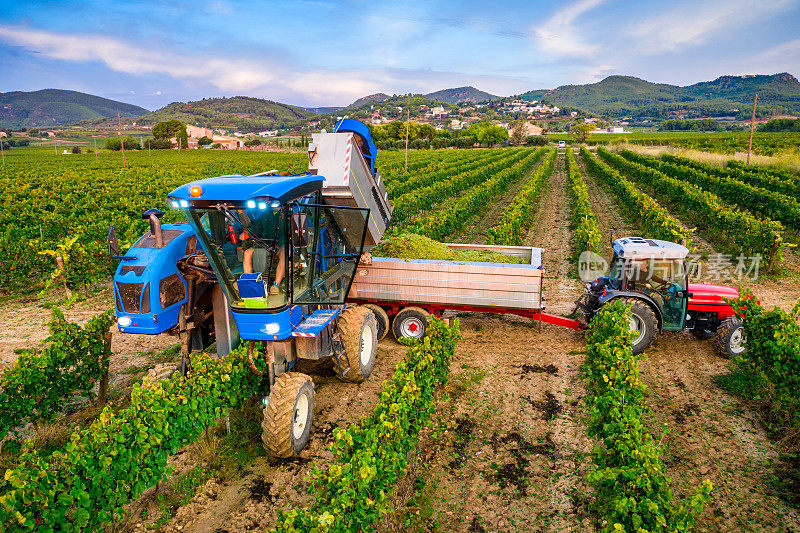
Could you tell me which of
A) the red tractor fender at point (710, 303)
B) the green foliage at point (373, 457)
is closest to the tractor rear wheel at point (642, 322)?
the red tractor fender at point (710, 303)

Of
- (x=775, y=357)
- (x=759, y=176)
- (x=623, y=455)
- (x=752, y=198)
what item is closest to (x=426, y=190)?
(x=752, y=198)

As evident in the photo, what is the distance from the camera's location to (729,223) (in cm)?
1703

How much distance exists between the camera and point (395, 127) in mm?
102250

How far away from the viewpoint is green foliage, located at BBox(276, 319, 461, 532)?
13.2ft

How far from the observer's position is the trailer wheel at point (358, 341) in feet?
24.6

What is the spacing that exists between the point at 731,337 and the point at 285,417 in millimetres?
8634

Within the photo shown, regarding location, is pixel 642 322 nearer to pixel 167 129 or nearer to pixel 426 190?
pixel 426 190

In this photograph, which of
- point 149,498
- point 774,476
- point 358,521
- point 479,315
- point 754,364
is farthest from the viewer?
point 479,315

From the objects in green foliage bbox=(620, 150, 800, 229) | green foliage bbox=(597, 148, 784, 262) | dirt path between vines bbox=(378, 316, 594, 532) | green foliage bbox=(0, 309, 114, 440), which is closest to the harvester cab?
green foliage bbox=(0, 309, 114, 440)

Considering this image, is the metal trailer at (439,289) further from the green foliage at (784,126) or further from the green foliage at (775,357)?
the green foliage at (784,126)

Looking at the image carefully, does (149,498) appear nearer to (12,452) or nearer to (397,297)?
(12,452)

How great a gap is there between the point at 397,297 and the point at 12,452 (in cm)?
640

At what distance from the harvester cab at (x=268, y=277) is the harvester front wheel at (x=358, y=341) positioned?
0.02 m

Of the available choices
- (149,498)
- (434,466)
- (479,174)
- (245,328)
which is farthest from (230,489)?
(479,174)
